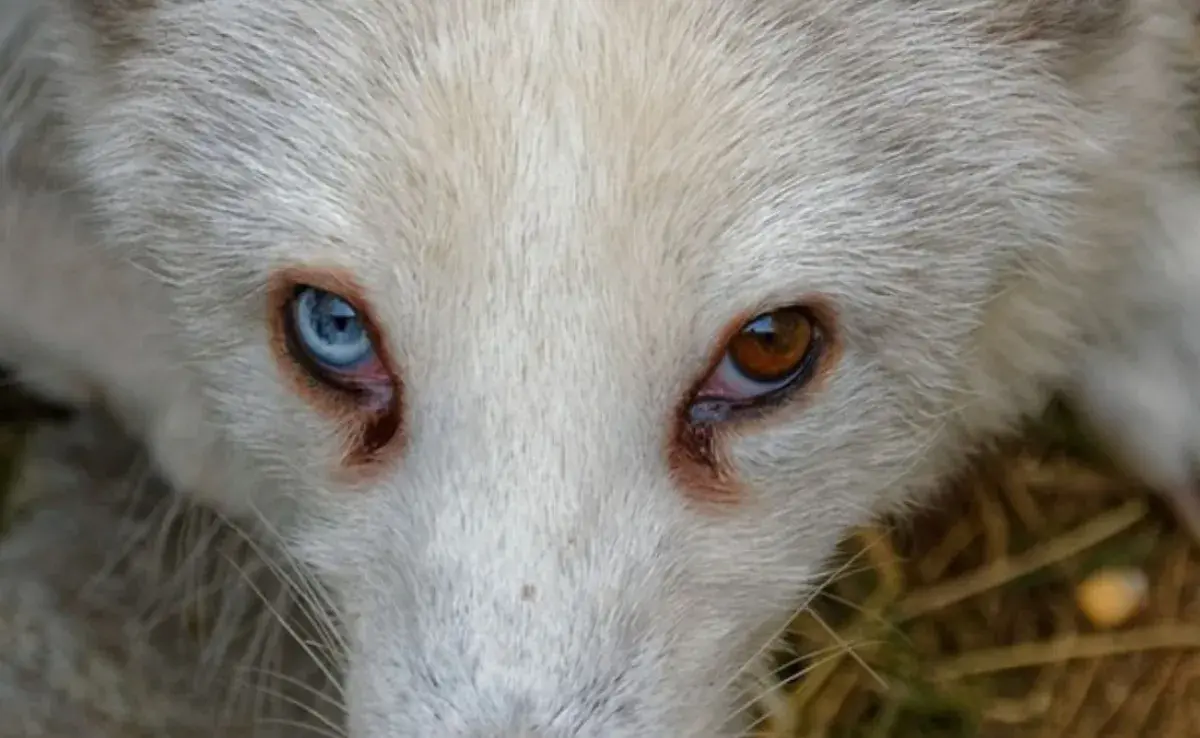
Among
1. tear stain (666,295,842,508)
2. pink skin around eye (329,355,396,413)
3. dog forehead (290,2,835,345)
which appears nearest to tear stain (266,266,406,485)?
pink skin around eye (329,355,396,413)

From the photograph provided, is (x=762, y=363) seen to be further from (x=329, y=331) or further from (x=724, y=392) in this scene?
(x=329, y=331)

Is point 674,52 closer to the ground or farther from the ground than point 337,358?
farther from the ground

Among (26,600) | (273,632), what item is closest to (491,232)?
(273,632)

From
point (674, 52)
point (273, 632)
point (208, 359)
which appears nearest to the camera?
point (674, 52)

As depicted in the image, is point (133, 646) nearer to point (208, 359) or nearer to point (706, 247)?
point (208, 359)

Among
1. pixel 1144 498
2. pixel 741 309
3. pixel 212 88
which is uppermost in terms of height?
pixel 212 88

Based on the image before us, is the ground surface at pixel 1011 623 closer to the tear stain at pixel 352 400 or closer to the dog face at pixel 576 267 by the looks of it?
the dog face at pixel 576 267
